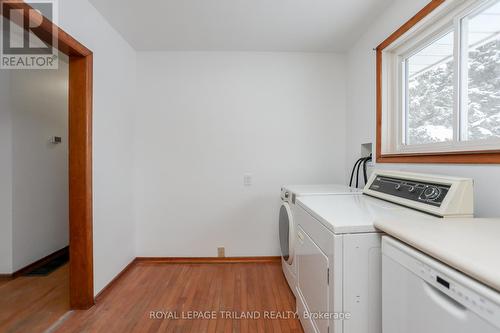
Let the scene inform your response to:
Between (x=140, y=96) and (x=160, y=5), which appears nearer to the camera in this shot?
(x=160, y=5)

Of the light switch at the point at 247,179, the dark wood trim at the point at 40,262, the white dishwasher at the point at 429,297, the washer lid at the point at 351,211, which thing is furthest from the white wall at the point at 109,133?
the white dishwasher at the point at 429,297

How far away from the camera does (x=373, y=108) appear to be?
76.0 inches

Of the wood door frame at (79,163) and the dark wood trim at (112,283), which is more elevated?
the wood door frame at (79,163)

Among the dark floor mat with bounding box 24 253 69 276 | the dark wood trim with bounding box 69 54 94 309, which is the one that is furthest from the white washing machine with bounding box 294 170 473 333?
the dark floor mat with bounding box 24 253 69 276

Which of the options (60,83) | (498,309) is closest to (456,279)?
(498,309)

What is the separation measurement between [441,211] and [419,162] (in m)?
0.54

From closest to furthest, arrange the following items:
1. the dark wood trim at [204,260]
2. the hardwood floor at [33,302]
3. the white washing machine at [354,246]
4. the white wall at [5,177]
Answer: the white washing machine at [354,246]
the hardwood floor at [33,302]
the white wall at [5,177]
the dark wood trim at [204,260]

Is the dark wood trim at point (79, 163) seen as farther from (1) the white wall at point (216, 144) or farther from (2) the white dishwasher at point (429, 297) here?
(2) the white dishwasher at point (429, 297)

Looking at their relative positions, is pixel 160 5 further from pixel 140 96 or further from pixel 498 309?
pixel 498 309

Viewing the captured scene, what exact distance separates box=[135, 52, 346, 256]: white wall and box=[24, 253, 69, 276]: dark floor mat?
85 cm

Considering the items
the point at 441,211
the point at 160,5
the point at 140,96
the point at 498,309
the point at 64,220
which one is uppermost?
the point at 160,5

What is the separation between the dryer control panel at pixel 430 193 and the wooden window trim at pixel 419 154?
16cm

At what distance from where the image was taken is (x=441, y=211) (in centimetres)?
99

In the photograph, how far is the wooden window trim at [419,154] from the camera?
1.05m
